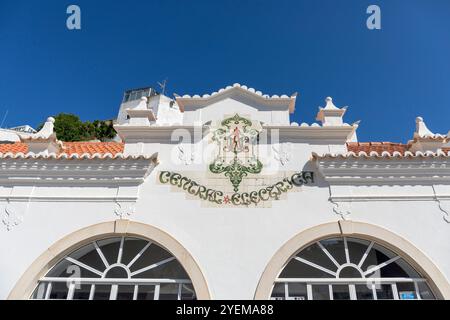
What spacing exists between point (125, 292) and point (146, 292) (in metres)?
0.41

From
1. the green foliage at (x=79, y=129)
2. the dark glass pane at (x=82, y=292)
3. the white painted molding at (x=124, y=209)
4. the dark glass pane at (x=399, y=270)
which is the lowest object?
the dark glass pane at (x=82, y=292)

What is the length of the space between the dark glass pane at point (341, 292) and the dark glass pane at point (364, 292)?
18 cm

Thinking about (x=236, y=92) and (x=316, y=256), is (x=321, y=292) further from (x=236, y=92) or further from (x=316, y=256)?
(x=236, y=92)

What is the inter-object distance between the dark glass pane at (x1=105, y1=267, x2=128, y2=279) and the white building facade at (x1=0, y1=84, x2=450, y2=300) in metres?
0.02

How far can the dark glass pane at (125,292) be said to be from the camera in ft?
19.2

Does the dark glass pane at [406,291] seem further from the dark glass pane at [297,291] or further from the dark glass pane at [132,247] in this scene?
the dark glass pane at [132,247]

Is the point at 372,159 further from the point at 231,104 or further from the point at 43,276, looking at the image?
the point at 43,276

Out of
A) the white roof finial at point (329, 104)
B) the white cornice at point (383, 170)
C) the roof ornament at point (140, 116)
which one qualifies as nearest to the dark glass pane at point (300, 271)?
the white cornice at point (383, 170)

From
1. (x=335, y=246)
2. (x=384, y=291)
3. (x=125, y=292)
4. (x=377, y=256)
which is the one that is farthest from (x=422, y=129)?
(x=125, y=292)

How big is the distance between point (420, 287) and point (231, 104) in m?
5.45

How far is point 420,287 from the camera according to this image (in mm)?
5766

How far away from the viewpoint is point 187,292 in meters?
5.84

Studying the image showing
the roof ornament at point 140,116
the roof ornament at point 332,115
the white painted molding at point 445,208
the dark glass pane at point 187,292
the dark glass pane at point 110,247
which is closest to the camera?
the dark glass pane at point 187,292

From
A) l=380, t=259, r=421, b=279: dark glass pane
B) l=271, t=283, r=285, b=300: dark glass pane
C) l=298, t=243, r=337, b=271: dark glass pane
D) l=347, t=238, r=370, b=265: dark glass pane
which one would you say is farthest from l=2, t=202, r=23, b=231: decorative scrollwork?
l=380, t=259, r=421, b=279: dark glass pane
